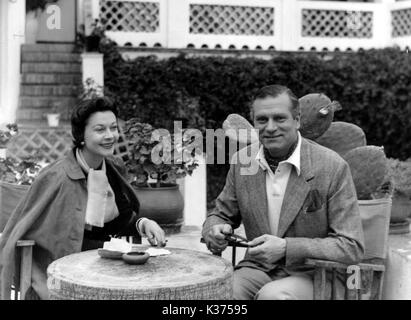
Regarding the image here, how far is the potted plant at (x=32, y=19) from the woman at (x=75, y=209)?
9.99 metres

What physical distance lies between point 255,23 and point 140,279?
29.3ft

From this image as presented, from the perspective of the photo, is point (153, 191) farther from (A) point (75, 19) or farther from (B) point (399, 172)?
(A) point (75, 19)

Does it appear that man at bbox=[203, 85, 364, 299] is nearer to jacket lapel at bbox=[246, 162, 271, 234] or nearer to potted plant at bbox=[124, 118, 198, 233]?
jacket lapel at bbox=[246, 162, 271, 234]

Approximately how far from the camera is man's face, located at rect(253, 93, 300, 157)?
3.44 metres

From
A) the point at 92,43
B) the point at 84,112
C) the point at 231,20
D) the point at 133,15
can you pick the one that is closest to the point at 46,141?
the point at 92,43

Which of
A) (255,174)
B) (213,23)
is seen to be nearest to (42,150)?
(213,23)

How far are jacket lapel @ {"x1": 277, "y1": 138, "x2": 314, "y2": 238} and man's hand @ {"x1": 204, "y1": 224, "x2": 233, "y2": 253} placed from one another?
0.27m

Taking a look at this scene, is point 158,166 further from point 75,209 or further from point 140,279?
point 140,279

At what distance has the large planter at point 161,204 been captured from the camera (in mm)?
5598

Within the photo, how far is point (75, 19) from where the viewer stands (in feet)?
43.8

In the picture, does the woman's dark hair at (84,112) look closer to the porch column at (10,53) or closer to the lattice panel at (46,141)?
the lattice panel at (46,141)

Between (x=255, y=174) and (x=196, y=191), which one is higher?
(x=255, y=174)

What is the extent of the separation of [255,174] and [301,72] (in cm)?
719

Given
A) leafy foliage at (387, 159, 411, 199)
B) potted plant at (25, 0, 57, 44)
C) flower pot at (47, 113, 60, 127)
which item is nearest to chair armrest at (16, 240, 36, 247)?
leafy foliage at (387, 159, 411, 199)
